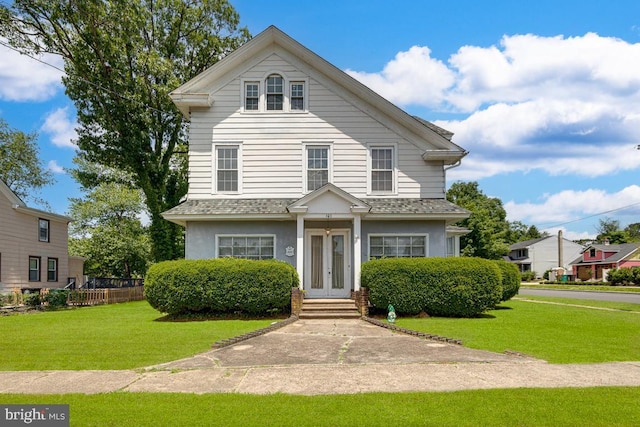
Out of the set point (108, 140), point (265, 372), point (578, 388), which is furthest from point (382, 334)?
point (108, 140)

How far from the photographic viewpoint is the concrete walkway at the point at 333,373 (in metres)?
6.73

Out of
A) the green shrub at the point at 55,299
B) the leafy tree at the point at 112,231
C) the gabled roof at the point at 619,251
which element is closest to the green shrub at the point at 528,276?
the gabled roof at the point at 619,251

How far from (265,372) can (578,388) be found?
4434 millimetres

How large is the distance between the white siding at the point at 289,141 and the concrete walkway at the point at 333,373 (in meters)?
8.98

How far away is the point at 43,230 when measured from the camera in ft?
93.6

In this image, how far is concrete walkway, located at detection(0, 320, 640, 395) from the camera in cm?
673

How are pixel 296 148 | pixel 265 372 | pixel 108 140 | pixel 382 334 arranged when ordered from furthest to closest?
pixel 108 140, pixel 296 148, pixel 382 334, pixel 265 372

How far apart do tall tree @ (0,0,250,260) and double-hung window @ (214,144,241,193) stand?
355 inches

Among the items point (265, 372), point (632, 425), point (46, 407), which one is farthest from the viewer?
point (265, 372)

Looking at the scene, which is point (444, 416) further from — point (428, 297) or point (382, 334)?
point (428, 297)

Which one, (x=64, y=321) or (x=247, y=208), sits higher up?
(x=247, y=208)

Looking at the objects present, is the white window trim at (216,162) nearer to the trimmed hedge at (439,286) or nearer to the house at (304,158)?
the house at (304,158)

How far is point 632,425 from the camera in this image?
5.10 m

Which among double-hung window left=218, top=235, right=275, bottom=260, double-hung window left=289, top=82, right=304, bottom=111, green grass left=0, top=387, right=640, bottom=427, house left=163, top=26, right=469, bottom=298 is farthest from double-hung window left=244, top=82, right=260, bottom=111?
green grass left=0, top=387, right=640, bottom=427
